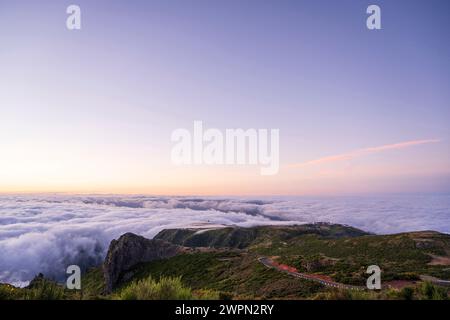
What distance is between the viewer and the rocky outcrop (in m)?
75.3

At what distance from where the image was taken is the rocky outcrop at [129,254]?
75.3 m

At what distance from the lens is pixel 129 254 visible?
7788 cm

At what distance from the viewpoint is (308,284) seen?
92.6 feet

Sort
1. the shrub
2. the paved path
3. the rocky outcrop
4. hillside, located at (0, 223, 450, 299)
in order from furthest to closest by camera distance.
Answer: the rocky outcrop
the paved path
hillside, located at (0, 223, 450, 299)
the shrub

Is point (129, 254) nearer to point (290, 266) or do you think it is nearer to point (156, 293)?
point (290, 266)

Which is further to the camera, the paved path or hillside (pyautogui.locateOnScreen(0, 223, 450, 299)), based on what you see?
the paved path


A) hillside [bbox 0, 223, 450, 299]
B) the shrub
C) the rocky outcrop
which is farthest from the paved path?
the rocky outcrop

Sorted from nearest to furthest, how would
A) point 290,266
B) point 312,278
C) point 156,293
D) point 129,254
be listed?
point 156,293, point 312,278, point 290,266, point 129,254

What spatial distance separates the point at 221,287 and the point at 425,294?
32.2 m

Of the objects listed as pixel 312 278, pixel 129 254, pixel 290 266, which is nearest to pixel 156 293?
pixel 312 278

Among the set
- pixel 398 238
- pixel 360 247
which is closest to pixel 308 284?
pixel 360 247

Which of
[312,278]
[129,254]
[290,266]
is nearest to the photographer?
[312,278]

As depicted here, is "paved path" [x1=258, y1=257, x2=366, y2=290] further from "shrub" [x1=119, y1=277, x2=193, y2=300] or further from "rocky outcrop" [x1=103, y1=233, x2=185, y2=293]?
"rocky outcrop" [x1=103, y1=233, x2=185, y2=293]
